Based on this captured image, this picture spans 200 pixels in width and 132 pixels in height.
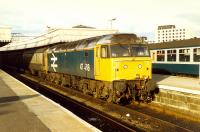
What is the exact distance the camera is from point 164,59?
82.5 ft

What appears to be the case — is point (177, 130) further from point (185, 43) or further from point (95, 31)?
point (95, 31)

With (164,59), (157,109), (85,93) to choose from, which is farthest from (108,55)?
(164,59)

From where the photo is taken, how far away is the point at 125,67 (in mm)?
14898

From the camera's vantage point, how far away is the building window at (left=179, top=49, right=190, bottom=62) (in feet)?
72.1

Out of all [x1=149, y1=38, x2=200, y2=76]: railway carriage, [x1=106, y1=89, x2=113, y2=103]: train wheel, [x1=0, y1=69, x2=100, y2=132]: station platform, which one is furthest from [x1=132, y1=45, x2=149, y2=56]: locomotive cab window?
[x1=149, y1=38, x2=200, y2=76]: railway carriage

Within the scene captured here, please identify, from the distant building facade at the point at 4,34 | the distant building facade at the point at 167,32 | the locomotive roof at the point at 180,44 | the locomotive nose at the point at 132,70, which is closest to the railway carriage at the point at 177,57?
the locomotive roof at the point at 180,44

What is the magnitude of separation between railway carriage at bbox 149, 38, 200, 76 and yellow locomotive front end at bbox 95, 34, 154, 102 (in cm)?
643

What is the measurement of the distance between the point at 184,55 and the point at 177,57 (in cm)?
84

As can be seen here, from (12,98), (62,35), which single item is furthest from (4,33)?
(12,98)

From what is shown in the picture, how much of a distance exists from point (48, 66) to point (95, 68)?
41.9 feet

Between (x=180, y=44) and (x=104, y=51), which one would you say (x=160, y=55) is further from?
(x=104, y=51)

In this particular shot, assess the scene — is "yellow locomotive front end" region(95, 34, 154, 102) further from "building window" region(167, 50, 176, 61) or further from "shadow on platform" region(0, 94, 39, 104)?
"building window" region(167, 50, 176, 61)

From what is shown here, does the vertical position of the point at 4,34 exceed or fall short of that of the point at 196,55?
it exceeds it

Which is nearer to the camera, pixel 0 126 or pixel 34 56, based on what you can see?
pixel 0 126
